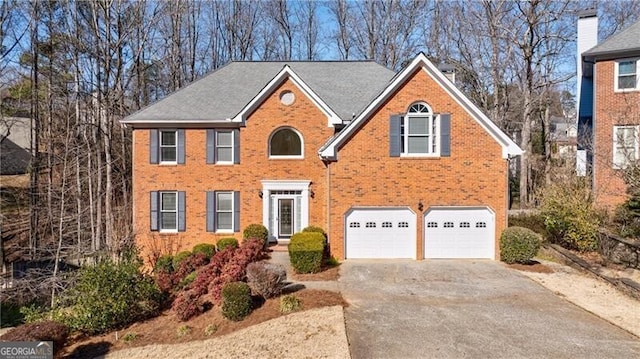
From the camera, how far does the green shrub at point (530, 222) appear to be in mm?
18981

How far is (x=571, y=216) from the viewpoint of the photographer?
622 inches

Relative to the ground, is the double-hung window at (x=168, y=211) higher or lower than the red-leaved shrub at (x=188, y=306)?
higher

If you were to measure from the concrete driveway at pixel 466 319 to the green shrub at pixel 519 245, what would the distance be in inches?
39.1

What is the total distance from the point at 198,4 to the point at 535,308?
35847mm

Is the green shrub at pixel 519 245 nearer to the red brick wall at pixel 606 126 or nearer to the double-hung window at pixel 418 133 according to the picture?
the double-hung window at pixel 418 133

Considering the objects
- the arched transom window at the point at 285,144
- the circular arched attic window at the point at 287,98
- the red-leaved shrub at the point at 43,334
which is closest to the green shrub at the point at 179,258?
the arched transom window at the point at 285,144

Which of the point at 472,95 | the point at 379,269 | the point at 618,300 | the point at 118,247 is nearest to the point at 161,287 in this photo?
the point at 118,247

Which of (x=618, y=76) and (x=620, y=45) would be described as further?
(x=618, y=76)

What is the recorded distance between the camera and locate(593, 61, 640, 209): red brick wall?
18.4 metres

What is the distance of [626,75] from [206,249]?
2074 cm

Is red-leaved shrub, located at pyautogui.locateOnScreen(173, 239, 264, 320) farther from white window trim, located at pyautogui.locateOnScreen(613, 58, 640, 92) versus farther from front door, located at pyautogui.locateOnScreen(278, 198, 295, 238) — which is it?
white window trim, located at pyautogui.locateOnScreen(613, 58, 640, 92)

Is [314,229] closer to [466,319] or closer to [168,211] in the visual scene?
[168,211]

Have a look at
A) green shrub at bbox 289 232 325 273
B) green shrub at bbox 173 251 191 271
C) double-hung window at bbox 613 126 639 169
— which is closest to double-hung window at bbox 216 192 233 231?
green shrub at bbox 173 251 191 271

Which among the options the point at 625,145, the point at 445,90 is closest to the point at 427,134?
the point at 445,90
